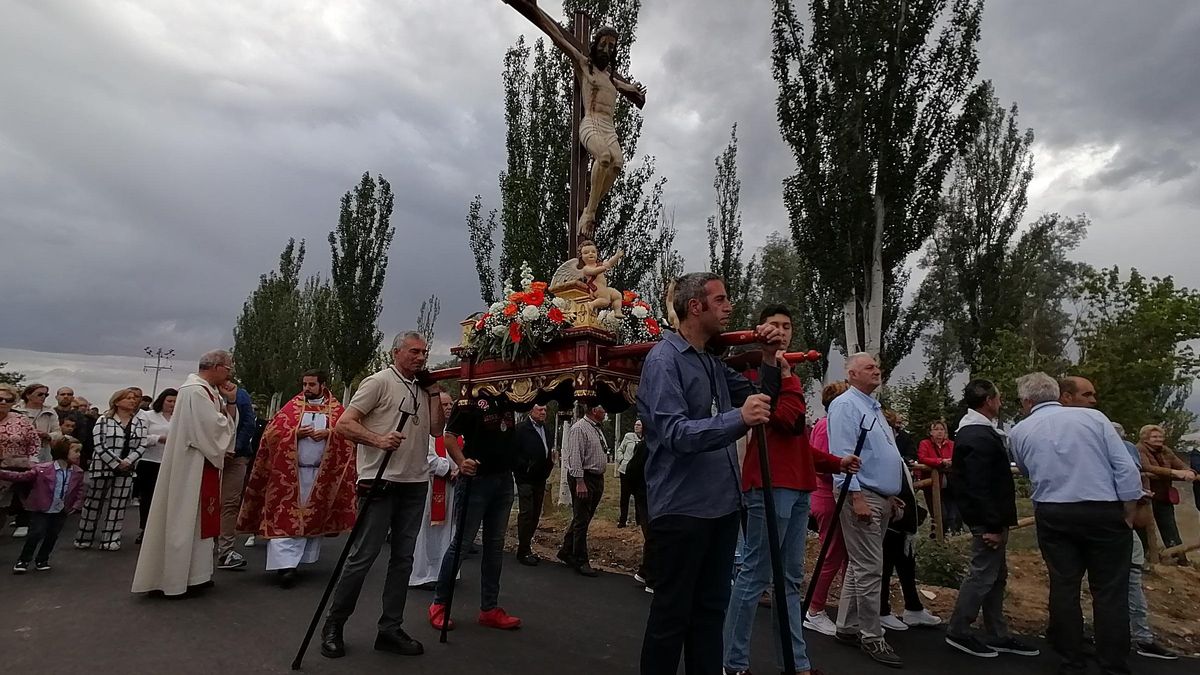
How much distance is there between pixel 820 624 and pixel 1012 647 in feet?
4.23

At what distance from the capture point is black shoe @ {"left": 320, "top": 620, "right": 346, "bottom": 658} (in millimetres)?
3797

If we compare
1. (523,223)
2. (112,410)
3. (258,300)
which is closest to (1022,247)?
(523,223)

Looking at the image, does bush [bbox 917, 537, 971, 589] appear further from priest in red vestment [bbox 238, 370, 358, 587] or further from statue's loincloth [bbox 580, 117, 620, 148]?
priest in red vestment [bbox 238, 370, 358, 587]

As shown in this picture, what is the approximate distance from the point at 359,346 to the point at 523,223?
9.20m

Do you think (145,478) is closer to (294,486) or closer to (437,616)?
(294,486)

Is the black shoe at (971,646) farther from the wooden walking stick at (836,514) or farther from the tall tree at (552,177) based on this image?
the tall tree at (552,177)

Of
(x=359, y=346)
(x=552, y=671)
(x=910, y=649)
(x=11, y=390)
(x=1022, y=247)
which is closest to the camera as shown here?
(x=552, y=671)

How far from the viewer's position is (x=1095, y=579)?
4.00 metres

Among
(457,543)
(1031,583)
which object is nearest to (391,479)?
(457,543)

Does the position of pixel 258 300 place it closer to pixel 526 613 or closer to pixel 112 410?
pixel 112 410

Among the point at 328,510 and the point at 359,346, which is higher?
the point at 359,346

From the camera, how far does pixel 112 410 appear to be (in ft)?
22.3

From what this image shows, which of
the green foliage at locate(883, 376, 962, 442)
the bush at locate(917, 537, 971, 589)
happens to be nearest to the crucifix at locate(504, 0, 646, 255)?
the bush at locate(917, 537, 971, 589)

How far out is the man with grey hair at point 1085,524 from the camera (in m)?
3.94
